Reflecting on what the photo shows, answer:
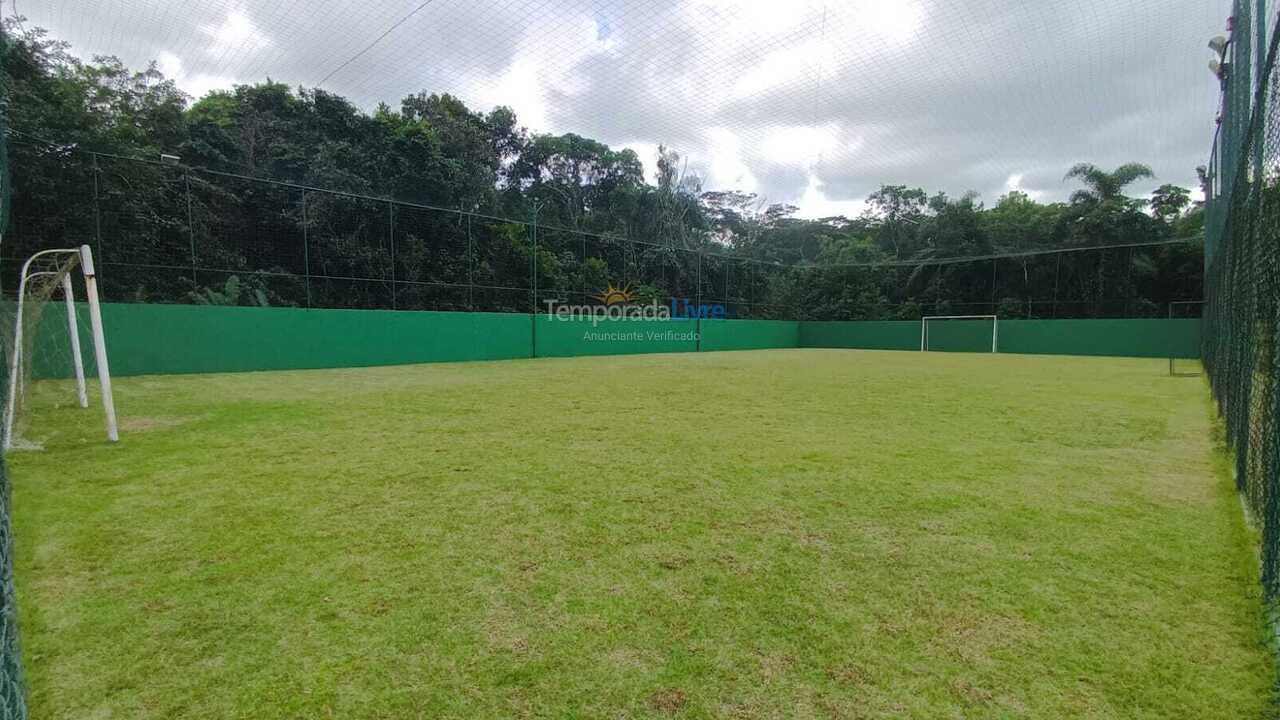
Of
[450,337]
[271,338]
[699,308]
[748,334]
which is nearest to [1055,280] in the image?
[748,334]

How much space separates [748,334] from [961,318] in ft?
23.0

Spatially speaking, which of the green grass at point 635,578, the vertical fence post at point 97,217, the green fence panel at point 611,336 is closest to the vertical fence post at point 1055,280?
the green fence panel at point 611,336

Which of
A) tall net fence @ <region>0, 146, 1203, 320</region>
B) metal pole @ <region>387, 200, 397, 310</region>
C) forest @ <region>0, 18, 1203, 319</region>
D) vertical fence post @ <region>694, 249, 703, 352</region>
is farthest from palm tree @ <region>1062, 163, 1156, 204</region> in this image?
metal pole @ <region>387, 200, 397, 310</region>

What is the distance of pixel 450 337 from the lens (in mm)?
13523

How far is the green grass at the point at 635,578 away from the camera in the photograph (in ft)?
4.43

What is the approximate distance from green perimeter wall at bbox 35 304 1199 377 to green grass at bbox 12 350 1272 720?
6.46m

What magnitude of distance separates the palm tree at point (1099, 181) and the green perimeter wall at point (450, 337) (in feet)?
16.9

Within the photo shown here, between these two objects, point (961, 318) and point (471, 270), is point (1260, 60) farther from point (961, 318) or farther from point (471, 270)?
point (961, 318)

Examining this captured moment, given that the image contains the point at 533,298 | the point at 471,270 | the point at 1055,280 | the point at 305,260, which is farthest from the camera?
the point at 1055,280

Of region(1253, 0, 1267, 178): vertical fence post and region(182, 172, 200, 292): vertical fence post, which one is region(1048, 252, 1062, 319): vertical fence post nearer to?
region(1253, 0, 1267, 178): vertical fence post

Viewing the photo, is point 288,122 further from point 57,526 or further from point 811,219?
point 811,219

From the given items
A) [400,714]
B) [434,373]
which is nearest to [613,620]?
[400,714]

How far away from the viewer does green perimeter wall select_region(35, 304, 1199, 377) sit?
368 inches

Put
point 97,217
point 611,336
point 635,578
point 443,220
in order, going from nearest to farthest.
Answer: point 635,578 < point 97,217 < point 443,220 < point 611,336
